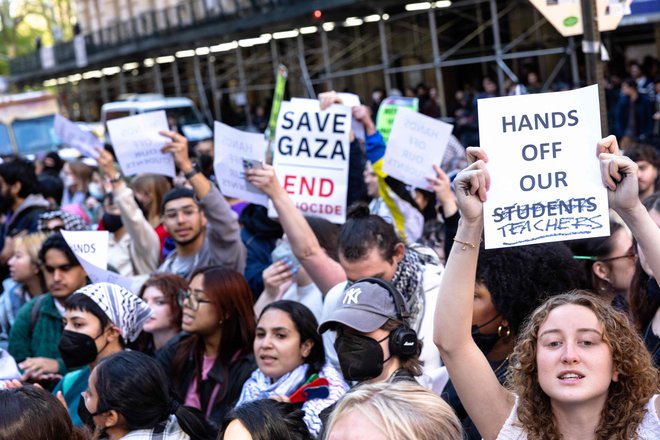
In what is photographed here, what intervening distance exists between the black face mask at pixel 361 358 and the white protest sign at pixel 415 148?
2.68m

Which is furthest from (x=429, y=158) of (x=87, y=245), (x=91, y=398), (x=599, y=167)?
(x=599, y=167)

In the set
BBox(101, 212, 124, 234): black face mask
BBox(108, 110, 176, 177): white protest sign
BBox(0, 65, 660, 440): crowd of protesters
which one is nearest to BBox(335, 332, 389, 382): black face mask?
BBox(0, 65, 660, 440): crowd of protesters

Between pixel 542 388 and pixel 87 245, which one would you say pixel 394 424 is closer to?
pixel 542 388

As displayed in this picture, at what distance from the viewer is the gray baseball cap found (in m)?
4.07

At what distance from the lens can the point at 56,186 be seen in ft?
36.4

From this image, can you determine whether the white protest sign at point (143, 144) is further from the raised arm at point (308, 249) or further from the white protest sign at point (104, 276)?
the raised arm at point (308, 249)

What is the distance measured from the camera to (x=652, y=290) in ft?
13.8

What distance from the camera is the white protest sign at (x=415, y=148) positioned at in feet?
22.0

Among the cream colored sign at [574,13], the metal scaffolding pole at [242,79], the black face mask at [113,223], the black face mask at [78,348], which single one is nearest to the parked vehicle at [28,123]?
the metal scaffolding pole at [242,79]

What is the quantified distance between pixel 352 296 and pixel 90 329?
1.71 metres

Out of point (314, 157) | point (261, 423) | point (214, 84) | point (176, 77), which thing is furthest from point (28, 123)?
point (261, 423)

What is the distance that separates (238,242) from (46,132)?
17927 millimetres

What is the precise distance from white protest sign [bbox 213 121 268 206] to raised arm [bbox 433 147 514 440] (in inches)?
127

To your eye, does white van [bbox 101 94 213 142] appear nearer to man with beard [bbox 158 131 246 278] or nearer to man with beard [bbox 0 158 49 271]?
man with beard [bbox 0 158 49 271]
